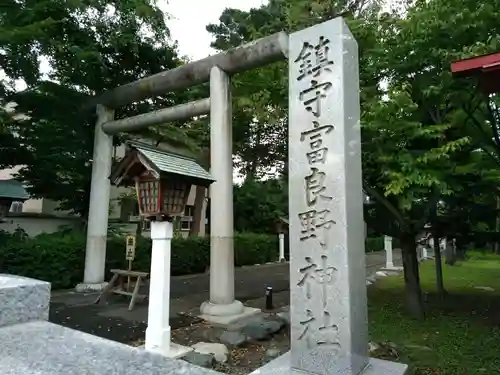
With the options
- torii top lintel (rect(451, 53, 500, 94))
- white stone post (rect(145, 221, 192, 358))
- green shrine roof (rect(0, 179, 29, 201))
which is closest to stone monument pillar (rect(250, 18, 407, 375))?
torii top lintel (rect(451, 53, 500, 94))

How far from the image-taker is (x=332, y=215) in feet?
12.2

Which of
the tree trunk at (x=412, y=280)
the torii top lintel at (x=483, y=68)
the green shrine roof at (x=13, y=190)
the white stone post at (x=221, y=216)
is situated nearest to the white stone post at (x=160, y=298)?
the white stone post at (x=221, y=216)

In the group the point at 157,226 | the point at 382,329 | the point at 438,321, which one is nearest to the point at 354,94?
the point at 157,226

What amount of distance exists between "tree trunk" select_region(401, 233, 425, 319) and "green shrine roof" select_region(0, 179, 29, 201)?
12.8 m

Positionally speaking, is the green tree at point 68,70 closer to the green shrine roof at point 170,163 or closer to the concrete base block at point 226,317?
the green shrine roof at point 170,163

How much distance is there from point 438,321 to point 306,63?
713 cm

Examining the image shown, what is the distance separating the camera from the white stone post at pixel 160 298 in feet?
17.9

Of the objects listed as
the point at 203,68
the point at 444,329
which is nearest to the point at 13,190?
the point at 203,68

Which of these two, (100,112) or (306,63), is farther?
(100,112)

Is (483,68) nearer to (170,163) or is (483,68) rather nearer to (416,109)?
(416,109)

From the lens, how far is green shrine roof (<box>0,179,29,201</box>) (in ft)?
44.5

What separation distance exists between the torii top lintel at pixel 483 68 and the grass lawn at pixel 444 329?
4.04 m

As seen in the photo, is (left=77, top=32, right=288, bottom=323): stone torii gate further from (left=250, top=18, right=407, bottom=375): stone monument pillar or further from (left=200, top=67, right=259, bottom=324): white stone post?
(left=250, top=18, right=407, bottom=375): stone monument pillar

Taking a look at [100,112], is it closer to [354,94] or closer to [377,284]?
[354,94]
